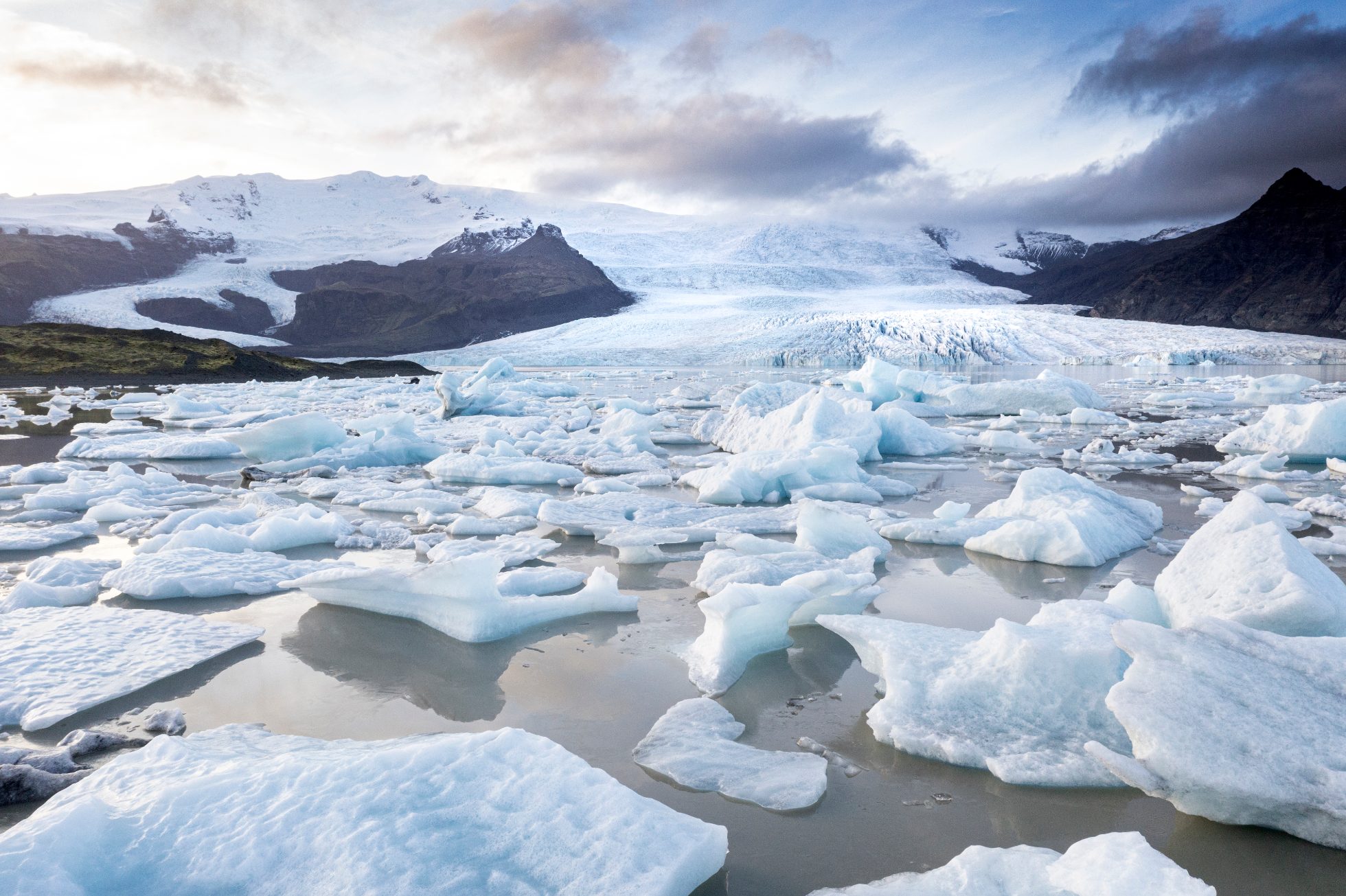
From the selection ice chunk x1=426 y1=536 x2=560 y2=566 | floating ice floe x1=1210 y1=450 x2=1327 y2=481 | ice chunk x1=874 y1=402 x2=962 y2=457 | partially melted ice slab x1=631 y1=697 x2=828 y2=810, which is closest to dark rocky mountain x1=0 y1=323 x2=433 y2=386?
ice chunk x1=874 y1=402 x2=962 y2=457

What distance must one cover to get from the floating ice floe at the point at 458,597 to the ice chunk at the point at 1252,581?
6.51 feet

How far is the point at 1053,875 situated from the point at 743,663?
4.41ft

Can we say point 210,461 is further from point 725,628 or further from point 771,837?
point 771,837

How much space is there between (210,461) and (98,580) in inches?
218

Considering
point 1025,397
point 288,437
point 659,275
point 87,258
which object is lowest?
point 288,437

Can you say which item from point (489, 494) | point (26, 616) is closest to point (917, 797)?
point (26, 616)

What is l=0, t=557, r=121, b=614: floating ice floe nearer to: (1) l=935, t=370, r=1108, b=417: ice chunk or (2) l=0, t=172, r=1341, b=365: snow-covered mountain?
(1) l=935, t=370, r=1108, b=417: ice chunk

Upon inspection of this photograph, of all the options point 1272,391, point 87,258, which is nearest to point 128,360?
point 1272,391

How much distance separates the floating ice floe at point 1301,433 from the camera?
7746 mm

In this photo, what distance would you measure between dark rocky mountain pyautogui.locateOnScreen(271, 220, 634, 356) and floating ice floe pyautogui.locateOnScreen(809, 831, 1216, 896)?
185 feet

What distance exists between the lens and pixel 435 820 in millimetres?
1557

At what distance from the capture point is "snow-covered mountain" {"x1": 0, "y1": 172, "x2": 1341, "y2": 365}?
32.5 m

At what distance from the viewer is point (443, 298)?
7681cm

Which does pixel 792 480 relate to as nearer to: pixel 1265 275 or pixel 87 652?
pixel 87 652
